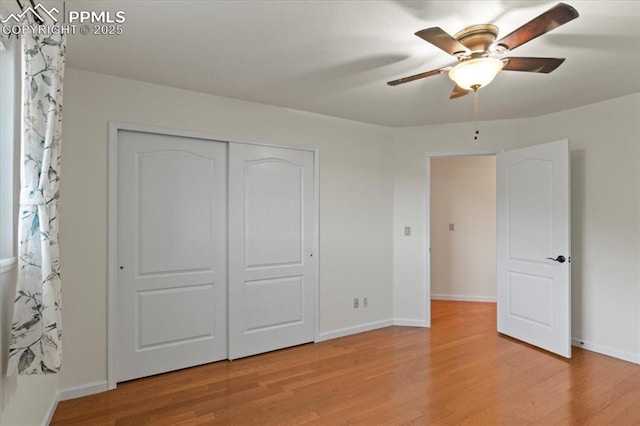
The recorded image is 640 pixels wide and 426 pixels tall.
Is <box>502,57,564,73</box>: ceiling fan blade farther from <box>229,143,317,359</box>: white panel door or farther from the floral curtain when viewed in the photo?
the floral curtain

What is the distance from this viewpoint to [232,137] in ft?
10.8

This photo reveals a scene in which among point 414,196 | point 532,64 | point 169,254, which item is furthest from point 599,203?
point 169,254

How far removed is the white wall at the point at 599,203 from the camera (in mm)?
3234

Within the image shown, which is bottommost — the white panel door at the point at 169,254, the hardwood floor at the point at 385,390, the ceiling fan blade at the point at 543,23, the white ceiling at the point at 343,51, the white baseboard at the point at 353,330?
the hardwood floor at the point at 385,390

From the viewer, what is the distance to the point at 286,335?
3.61 metres

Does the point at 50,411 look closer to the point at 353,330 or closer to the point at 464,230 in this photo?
the point at 353,330

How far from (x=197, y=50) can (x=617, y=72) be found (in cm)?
308

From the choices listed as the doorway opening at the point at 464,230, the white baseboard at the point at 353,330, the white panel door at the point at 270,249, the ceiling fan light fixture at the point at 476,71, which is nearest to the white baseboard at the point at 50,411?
the white panel door at the point at 270,249

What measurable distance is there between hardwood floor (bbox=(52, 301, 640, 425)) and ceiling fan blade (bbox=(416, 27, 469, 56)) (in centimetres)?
223

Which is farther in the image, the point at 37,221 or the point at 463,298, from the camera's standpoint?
the point at 463,298

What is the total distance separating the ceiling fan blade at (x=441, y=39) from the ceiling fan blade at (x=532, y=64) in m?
0.27

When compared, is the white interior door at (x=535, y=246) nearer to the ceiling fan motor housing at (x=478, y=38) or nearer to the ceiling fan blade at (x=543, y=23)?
the ceiling fan motor housing at (x=478, y=38)

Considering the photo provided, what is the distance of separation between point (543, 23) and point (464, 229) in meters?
4.45

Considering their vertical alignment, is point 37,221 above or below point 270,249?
above
